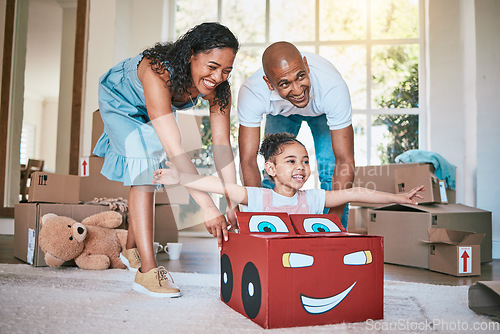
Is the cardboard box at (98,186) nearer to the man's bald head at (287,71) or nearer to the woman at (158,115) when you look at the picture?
the woman at (158,115)

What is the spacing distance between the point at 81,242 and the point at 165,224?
838 millimetres

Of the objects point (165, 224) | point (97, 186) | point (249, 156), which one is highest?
point (249, 156)

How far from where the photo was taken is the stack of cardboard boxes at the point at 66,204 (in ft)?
6.99

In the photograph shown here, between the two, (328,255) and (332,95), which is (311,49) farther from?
(328,255)

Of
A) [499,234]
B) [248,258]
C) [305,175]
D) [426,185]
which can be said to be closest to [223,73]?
[305,175]

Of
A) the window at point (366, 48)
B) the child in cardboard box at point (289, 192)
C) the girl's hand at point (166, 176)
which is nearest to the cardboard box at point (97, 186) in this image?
the child in cardboard box at point (289, 192)

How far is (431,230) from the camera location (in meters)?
2.21

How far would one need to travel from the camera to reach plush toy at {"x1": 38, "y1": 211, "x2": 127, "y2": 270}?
1.96 metres

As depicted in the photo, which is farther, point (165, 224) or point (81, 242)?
point (165, 224)

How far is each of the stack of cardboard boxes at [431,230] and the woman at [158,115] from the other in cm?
122

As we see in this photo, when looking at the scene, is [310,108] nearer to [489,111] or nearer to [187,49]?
[187,49]

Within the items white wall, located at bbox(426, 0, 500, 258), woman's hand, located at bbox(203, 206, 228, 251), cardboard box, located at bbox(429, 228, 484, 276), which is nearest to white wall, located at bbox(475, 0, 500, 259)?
white wall, located at bbox(426, 0, 500, 258)

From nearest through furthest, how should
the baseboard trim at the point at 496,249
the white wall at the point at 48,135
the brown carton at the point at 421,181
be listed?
the brown carton at the point at 421,181, the baseboard trim at the point at 496,249, the white wall at the point at 48,135

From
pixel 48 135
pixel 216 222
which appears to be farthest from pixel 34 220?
pixel 48 135
